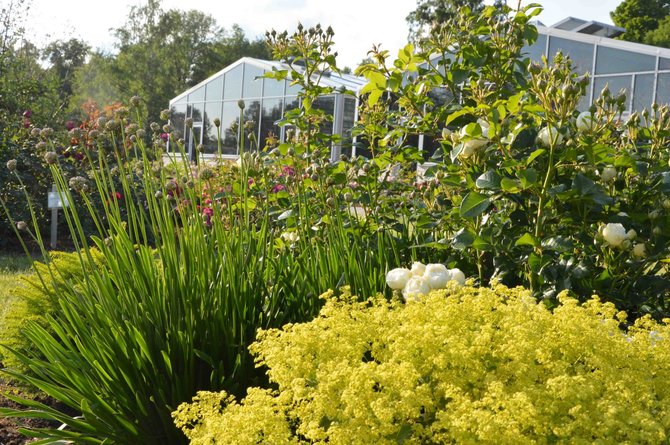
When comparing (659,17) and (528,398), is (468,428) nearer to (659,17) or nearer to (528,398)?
(528,398)

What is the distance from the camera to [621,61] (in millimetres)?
11016

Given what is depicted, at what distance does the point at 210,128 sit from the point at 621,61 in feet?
34.7

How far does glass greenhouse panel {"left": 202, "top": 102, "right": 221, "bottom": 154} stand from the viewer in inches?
704

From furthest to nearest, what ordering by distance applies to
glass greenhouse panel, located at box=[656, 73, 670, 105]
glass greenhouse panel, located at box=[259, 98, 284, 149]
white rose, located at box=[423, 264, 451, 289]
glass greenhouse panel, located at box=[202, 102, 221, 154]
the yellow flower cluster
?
glass greenhouse panel, located at box=[202, 102, 221, 154], glass greenhouse panel, located at box=[259, 98, 284, 149], glass greenhouse panel, located at box=[656, 73, 670, 105], white rose, located at box=[423, 264, 451, 289], the yellow flower cluster

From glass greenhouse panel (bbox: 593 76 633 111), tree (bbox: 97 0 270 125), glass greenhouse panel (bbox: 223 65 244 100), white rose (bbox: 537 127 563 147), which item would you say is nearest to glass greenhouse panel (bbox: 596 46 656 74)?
glass greenhouse panel (bbox: 593 76 633 111)

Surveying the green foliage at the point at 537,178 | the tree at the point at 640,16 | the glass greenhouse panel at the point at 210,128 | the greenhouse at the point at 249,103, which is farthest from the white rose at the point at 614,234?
the tree at the point at 640,16

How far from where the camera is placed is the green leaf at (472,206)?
1820 millimetres

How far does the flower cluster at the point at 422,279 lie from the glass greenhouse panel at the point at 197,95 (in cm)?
1723

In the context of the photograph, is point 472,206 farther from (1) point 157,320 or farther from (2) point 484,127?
(1) point 157,320

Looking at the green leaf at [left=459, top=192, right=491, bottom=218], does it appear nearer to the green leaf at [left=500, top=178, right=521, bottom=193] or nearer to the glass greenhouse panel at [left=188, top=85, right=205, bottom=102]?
the green leaf at [left=500, top=178, right=521, bottom=193]

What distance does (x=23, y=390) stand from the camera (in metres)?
2.43

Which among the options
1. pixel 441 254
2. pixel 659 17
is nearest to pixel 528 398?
pixel 441 254

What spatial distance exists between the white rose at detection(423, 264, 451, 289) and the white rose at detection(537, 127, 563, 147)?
1.42 feet

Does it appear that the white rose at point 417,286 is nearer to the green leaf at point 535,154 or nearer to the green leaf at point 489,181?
the green leaf at point 489,181
